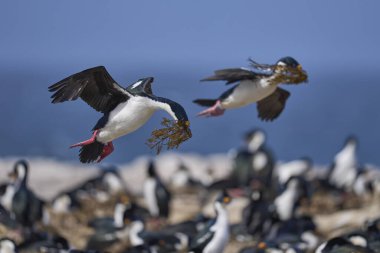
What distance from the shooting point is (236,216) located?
18.8 m

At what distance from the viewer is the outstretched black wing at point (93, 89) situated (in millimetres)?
8938

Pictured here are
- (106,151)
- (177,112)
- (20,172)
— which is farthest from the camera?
(20,172)

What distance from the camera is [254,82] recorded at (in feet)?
31.9

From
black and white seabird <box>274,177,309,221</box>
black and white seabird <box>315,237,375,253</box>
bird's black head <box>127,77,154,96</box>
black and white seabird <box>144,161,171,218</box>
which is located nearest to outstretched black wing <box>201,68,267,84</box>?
bird's black head <box>127,77,154,96</box>

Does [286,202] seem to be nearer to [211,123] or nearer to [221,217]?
[221,217]

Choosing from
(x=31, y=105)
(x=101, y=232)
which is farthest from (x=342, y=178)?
(x=31, y=105)

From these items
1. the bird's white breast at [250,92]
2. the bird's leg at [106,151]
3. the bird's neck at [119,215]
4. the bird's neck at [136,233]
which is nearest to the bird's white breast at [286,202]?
the bird's neck at [119,215]

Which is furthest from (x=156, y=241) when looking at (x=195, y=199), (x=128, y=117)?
(x=195, y=199)

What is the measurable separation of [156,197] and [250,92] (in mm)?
9159

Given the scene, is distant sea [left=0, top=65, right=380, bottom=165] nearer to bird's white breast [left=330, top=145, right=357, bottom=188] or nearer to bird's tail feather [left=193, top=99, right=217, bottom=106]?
bird's white breast [left=330, top=145, right=357, bottom=188]

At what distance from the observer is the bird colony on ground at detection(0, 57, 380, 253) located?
29.7 ft

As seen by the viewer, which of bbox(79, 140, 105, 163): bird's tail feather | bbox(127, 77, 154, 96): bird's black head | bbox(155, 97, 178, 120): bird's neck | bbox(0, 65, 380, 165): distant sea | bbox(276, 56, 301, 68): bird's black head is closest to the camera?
bbox(155, 97, 178, 120): bird's neck

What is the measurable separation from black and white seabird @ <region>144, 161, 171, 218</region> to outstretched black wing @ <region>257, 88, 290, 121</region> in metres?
7.93

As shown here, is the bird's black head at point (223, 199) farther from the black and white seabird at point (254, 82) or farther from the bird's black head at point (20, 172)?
the black and white seabird at point (254, 82)
